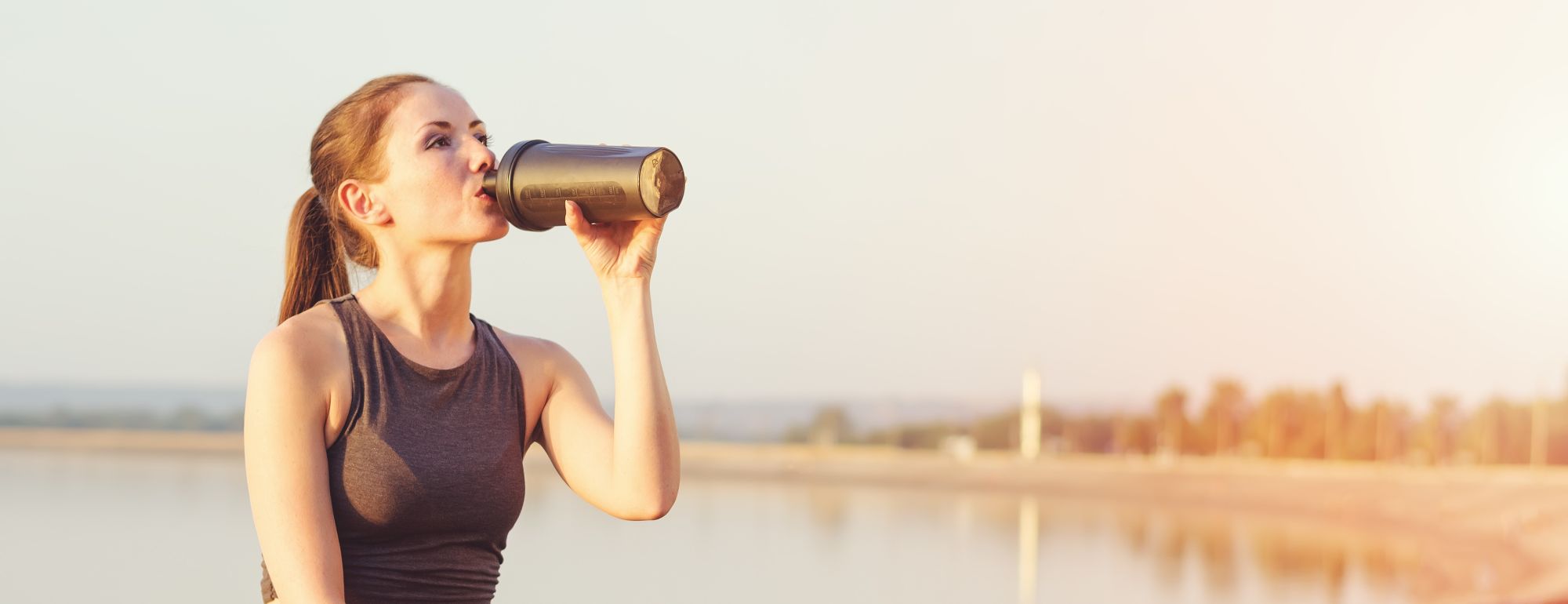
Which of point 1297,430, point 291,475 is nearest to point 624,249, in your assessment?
point 291,475

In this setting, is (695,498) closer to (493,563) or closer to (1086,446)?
(1086,446)

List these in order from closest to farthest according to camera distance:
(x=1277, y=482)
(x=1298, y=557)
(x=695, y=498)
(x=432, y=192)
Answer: (x=432, y=192) → (x=1298, y=557) → (x=695, y=498) → (x=1277, y=482)

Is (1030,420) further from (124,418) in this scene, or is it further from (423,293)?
(423,293)

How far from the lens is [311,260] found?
4.81 ft

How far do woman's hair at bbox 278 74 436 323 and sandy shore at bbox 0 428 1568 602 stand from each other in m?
13.3

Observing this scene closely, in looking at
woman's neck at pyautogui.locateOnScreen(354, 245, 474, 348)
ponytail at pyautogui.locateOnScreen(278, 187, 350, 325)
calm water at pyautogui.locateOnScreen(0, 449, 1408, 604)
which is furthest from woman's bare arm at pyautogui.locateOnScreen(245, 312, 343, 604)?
calm water at pyautogui.locateOnScreen(0, 449, 1408, 604)

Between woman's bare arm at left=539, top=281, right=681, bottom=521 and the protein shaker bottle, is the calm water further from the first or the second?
the protein shaker bottle

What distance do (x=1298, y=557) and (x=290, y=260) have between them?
1475cm

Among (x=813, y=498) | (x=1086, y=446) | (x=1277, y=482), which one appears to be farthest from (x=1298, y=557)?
(x=1086, y=446)

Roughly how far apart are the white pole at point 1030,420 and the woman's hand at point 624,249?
26.7 meters

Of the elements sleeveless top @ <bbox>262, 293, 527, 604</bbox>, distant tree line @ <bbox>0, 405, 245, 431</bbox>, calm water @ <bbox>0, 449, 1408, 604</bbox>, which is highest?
sleeveless top @ <bbox>262, 293, 527, 604</bbox>

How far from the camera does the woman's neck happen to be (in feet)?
4.40

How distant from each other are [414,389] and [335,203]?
Answer: 237 mm

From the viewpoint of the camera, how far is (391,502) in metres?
1.23
